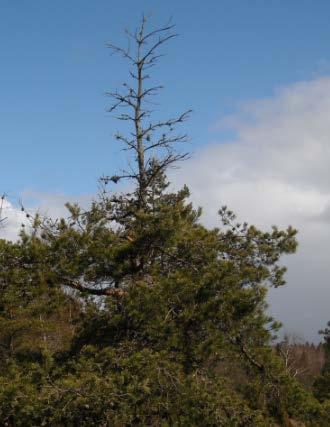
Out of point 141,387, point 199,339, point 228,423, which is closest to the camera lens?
point 141,387

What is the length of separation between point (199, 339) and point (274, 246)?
11.8 feet

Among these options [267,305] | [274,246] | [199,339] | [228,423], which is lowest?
[228,423]

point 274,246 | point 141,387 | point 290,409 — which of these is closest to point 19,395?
point 141,387

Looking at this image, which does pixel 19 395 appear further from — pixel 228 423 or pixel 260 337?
pixel 260 337

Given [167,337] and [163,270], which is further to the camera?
[163,270]

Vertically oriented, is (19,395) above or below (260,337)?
below

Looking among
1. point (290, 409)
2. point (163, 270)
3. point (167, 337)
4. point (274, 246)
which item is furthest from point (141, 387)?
point (274, 246)

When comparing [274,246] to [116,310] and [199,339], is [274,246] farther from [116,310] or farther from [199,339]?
[116,310]

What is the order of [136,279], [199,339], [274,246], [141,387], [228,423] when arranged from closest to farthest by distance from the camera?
[141,387]
[228,423]
[199,339]
[136,279]
[274,246]

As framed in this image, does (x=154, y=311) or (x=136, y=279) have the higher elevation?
(x=136, y=279)

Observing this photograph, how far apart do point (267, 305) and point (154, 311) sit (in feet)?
7.64

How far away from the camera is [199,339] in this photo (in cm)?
1027

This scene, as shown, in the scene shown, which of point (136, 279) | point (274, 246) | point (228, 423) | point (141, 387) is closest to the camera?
point (141, 387)

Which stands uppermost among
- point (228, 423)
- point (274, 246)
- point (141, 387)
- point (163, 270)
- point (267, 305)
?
point (274, 246)
